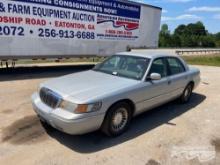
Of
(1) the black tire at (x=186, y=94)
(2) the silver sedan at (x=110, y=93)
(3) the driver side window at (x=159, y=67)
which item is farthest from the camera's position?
(1) the black tire at (x=186, y=94)

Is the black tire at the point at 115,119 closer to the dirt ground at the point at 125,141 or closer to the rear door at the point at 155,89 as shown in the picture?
the dirt ground at the point at 125,141

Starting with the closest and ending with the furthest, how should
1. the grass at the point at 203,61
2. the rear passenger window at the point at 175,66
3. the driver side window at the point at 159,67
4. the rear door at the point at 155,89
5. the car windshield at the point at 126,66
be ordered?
the rear door at the point at 155,89 → the car windshield at the point at 126,66 → the driver side window at the point at 159,67 → the rear passenger window at the point at 175,66 → the grass at the point at 203,61

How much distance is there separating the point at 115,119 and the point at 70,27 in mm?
7898

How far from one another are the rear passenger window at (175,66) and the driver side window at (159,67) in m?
0.30

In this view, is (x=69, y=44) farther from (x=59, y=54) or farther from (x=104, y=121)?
(x=104, y=121)

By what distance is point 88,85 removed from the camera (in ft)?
14.6

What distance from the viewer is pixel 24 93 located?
745 centimetres

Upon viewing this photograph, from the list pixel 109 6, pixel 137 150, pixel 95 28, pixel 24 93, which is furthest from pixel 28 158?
pixel 109 6

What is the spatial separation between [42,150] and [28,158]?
29cm

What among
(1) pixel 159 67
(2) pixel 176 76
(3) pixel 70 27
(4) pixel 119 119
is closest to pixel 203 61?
(3) pixel 70 27

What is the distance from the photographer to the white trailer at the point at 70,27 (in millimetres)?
9688

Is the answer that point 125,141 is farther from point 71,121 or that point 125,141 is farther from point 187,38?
point 187,38

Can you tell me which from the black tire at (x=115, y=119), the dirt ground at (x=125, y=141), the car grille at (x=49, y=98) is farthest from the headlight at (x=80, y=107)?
the dirt ground at (x=125, y=141)

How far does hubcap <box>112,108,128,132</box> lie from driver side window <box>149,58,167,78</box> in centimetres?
113
